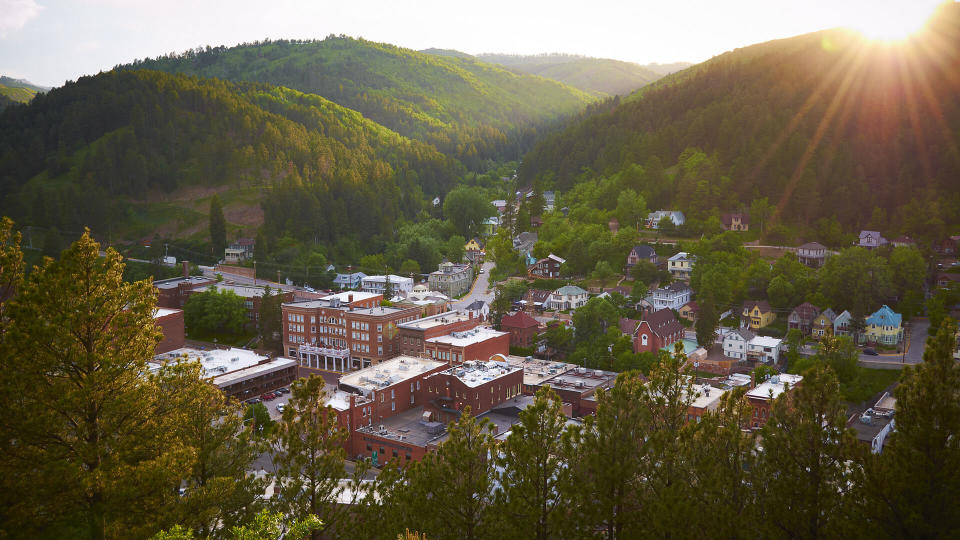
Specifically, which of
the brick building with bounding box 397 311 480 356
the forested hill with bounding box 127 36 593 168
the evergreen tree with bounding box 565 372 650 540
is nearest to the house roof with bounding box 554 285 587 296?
the brick building with bounding box 397 311 480 356

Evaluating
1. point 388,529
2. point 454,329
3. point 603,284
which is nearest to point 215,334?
point 454,329

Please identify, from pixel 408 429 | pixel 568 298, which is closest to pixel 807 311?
pixel 568 298

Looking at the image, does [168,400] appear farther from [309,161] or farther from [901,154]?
[309,161]

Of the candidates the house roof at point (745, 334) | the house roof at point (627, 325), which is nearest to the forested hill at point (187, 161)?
the house roof at point (627, 325)

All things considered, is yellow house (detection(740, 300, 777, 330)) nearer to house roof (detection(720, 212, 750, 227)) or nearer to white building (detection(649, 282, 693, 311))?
white building (detection(649, 282, 693, 311))

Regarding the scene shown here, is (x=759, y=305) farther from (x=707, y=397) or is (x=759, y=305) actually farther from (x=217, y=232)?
(x=217, y=232)

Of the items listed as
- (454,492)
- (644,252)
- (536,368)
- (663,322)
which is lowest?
(536,368)
